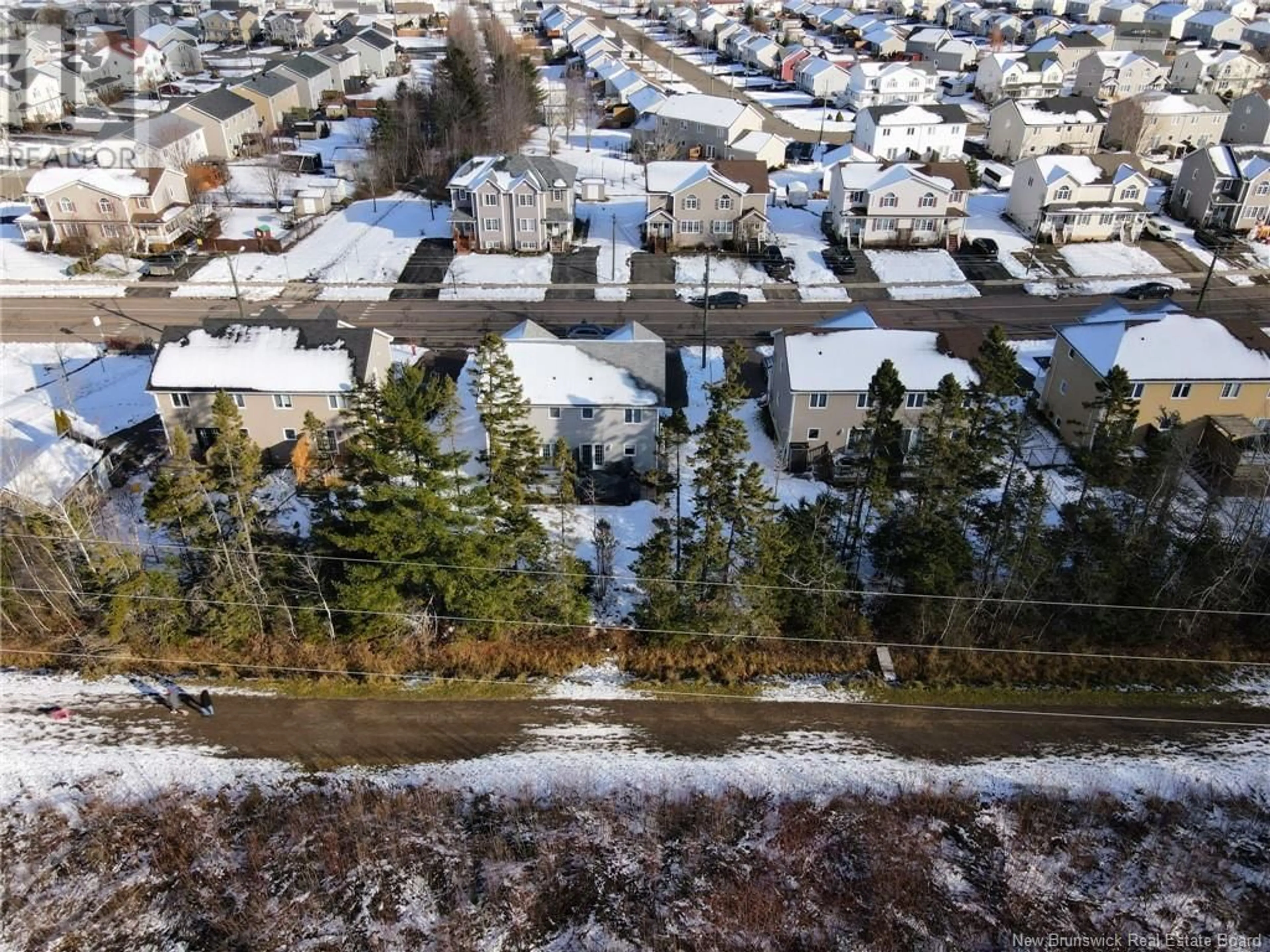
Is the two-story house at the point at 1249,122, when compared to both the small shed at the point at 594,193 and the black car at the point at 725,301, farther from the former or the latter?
the small shed at the point at 594,193

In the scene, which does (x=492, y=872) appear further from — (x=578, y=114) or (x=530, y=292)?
(x=578, y=114)

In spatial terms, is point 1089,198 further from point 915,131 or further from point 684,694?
point 684,694

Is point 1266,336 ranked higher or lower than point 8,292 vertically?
higher

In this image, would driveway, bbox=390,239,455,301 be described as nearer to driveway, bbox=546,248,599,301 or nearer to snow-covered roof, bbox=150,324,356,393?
driveway, bbox=546,248,599,301

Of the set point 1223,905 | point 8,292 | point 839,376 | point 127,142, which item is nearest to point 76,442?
point 8,292

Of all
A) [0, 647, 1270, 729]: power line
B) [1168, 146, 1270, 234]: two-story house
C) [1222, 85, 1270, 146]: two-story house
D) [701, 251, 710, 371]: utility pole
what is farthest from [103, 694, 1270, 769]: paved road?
[1222, 85, 1270, 146]: two-story house

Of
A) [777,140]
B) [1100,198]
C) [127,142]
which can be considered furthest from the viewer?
[777,140]

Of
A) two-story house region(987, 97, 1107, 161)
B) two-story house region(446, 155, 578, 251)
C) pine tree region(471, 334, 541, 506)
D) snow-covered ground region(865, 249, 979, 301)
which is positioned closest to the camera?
pine tree region(471, 334, 541, 506)
